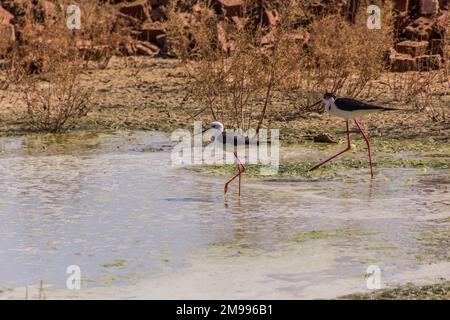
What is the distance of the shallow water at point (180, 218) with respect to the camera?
698 centimetres

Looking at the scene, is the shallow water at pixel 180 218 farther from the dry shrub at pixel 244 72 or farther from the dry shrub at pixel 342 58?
the dry shrub at pixel 342 58

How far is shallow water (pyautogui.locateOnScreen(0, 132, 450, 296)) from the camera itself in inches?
275

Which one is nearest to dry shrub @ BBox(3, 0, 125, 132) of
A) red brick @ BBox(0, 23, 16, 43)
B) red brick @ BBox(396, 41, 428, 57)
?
red brick @ BBox(0, 23, 16, 43)

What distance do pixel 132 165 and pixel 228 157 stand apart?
0.98m

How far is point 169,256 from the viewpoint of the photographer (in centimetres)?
712

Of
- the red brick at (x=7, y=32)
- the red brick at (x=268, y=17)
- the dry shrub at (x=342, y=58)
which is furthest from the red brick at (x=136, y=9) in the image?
the dry shrub at (x=342, y=58)

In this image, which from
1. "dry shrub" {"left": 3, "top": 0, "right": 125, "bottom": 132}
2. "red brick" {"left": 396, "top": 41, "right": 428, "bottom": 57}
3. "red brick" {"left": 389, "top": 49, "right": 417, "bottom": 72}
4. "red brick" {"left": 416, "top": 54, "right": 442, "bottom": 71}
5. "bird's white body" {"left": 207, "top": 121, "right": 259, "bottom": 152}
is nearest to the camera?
"bird's white body" {"left": 207, "top": 121, "right": 259, "bottom": 152}

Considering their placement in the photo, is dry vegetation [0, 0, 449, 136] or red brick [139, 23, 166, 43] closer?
dry vegetation [0, 0, 449, 136]

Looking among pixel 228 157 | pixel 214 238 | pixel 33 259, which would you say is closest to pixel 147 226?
pixel 214 238

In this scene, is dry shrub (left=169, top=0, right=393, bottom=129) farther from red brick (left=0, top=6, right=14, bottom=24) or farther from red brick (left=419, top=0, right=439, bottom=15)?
red brick (left=0, top=6, right=14, bottom=24)

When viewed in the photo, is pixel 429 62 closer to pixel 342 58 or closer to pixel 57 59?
pixel 342 58

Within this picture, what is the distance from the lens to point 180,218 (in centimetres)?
820

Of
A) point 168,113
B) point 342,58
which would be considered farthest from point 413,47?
point 168,113

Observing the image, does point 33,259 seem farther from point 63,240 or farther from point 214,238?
point 214,238
